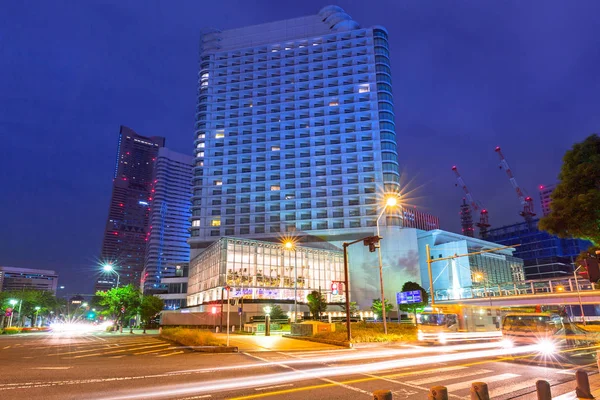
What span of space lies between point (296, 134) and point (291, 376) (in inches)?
3843

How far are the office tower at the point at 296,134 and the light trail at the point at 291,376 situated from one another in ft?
249

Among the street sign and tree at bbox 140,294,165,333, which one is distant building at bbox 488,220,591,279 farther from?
tree at bbox 140,294,165,333

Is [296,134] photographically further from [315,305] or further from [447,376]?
[447,376]

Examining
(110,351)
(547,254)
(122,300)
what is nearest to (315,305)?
(122,300)

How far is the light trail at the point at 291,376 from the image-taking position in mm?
10773

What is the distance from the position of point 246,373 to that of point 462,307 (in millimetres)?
27193

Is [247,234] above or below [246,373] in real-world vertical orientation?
above

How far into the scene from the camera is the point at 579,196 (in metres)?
25.9

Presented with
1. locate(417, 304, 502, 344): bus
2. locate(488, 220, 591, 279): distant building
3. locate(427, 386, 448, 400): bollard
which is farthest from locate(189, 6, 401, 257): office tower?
locate(488, 220, 591, 279): distant building

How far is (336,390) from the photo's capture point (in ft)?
36.0

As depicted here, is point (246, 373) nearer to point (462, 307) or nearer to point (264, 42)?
point (462, 307)

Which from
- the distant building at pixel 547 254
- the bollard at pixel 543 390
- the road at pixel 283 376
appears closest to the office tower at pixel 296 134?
the road at pixel 283 376

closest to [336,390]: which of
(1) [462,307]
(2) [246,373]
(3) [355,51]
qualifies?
(2) [246,373]

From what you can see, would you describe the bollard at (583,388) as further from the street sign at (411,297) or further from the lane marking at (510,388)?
the street sign at (411,297)
